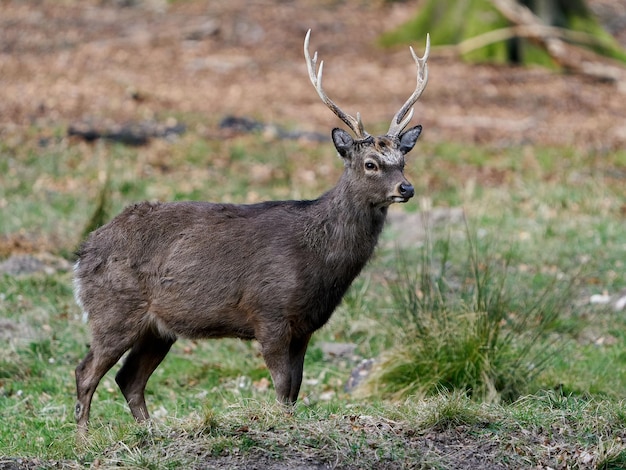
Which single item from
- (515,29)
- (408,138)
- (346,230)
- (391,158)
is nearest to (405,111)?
(408,138)

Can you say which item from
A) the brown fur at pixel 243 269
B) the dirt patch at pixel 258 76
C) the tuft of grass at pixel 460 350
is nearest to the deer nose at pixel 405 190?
the brown fur at pixel 243 269

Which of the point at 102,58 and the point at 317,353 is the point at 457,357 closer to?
the point at 317,353

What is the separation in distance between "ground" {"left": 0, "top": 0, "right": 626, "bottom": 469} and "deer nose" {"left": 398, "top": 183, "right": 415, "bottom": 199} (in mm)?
9707

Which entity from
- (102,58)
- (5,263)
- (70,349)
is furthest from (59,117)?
(70,349)

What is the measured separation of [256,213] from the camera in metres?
6.87

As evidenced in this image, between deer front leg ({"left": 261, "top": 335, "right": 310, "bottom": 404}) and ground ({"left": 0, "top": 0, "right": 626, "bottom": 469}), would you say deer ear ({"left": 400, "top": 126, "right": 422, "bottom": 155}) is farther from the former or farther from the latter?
ground ({"left": 0, "top": 0, "right": 626, "bottom": 469})

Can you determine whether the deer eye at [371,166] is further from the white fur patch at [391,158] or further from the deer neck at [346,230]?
the deer neck at [346,230]

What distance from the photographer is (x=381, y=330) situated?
8.91 m

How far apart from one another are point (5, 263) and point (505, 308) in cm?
504

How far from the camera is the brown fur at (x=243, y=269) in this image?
21.3 ft

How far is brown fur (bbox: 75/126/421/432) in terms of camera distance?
256 inches

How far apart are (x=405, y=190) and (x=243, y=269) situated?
1.15m

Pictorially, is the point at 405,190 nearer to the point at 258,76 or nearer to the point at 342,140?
the point at 342,140

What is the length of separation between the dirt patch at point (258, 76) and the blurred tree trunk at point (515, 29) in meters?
0.48
